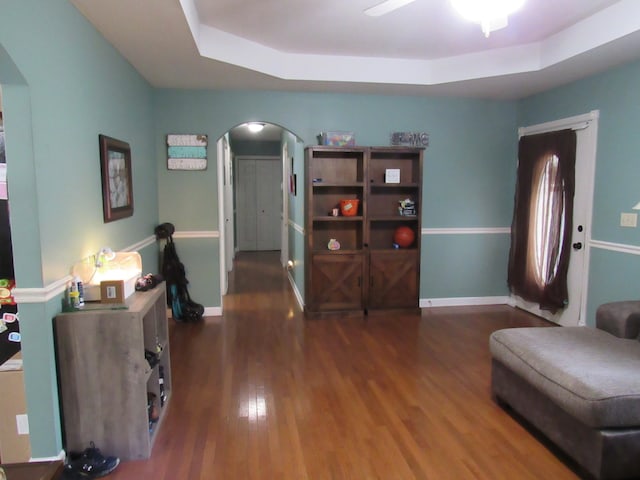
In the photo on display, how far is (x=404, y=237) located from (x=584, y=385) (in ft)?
9.03

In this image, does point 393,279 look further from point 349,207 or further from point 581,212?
point 581,212

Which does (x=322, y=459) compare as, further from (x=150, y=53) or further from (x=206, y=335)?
(x=150, y=53)

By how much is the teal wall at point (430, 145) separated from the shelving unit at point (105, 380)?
250 centimetres

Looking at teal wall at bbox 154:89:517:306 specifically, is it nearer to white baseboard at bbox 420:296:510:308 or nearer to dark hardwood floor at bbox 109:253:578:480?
white baseboard at bbox 420:296:510:308

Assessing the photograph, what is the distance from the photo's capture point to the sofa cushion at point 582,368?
A: 1958mm

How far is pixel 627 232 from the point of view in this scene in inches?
140

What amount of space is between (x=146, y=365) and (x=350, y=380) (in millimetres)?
1488

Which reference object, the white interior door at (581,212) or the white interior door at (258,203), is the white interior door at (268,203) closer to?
the white interior door at (258,203)

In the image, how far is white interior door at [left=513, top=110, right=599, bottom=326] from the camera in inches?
154

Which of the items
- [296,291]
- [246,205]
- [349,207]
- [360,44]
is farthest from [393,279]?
[246,205]

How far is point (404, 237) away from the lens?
15.3 ft

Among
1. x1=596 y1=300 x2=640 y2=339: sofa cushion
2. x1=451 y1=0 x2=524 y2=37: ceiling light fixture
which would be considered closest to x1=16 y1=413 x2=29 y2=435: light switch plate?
x1=451 y1=0 x2=524 y2=37: ceiling light fixture

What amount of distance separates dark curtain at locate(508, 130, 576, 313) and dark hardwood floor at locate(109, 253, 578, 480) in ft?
1.48

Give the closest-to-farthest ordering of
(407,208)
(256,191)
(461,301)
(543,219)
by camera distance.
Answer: (543,219) → (407,208) → (461,301) → (256,191)
